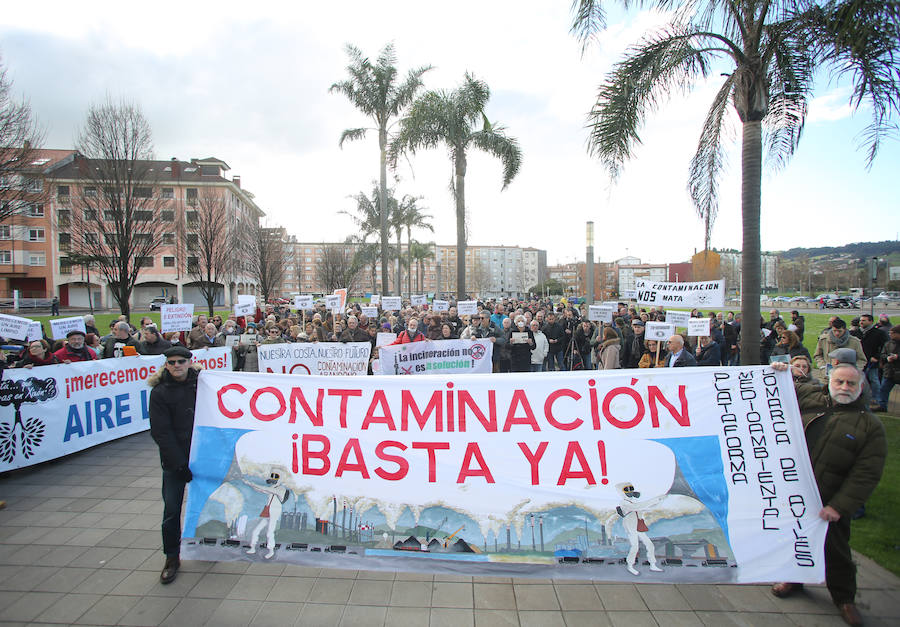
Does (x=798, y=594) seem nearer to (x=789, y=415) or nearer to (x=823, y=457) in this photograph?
(x=823, y=457)

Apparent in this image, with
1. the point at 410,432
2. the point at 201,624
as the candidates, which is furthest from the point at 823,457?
the point at 201,624

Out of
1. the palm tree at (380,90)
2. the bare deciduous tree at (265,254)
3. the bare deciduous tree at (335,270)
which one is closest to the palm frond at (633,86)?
the palm tree at (380,90)

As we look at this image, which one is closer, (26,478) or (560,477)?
(560,477)

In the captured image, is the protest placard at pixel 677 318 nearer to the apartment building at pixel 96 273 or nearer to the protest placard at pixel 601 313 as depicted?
the protest placard at pixel 601 313

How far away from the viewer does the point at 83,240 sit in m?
18.7

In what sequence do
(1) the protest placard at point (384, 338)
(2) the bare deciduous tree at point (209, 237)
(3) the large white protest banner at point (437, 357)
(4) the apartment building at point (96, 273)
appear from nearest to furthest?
(3) the large white protest banner at point (437, 357) < (1) the protest placard at point (384, 338) < (2) the bare deciduous tree at point (209, 237) < (4) the apartment building at point (96, 273)

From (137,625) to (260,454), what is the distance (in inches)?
49.9

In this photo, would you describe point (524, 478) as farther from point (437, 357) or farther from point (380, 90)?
point (380, 90)

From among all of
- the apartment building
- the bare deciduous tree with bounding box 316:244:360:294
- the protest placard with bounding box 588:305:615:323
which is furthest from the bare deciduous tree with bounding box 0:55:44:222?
the bare deciduous tree with bounding box 316:244:360:294

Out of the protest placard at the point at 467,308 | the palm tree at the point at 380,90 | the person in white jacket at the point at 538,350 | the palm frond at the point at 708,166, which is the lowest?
the person in white jacket at the point at 538,350

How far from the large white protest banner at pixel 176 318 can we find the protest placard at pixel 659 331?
9493 mm

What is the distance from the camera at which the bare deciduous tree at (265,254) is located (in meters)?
34.9

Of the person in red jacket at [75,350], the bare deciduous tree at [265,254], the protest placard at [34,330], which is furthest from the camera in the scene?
the bare deciduous tree at [265,254]

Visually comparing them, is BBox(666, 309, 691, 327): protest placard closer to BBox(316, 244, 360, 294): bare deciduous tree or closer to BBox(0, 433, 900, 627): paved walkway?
BBox(0, 433, 900, 627): paved walkway
